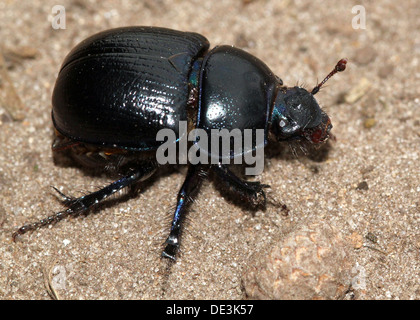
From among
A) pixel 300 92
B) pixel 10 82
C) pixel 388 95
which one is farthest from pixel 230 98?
pixel 10 82

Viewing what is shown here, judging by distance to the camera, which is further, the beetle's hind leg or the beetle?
the beetle's hind leg

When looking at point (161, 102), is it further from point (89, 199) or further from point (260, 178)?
point (260, 178)

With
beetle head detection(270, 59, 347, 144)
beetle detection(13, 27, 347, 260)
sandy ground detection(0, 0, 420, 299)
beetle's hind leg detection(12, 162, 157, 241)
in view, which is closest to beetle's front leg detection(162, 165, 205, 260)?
beetle detection(13, 27, 347, 260)

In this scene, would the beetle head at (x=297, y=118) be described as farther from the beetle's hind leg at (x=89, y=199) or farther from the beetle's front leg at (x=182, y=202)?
the beetle's hind leg at (x=89, y=199)

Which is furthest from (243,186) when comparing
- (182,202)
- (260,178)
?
(182,202)

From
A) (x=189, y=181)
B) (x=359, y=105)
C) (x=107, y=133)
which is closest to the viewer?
(x=107, y=133)

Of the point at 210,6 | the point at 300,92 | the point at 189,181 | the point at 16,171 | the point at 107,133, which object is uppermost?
the point at 300,92

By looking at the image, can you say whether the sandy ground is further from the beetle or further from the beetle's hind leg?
the beetle

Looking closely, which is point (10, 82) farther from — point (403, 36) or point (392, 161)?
point (403, 36)
